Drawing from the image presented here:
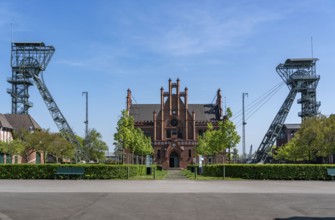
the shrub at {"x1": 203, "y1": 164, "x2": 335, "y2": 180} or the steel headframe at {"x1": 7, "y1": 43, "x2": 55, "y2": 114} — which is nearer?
the shrub at {"x1": 203, "y1": 164, "x2": 335, "y2": 180}

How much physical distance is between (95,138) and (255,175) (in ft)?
222

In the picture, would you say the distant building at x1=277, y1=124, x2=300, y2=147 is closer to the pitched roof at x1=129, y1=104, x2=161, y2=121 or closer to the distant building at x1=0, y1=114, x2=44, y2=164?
the pitched roof at x1=129, y1=104, x2=161, y2=121

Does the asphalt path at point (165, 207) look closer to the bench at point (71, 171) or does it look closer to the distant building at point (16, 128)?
the bench at point (71, 171)

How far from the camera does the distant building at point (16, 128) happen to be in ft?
205

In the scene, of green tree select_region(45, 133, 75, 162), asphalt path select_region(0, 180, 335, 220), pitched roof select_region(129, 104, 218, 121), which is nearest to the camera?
asphalt path select_region(0, 180, 335, 220)

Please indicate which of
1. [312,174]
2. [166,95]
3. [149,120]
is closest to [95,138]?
[149,120]

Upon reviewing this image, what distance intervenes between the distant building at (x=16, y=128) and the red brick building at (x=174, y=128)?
27536mm

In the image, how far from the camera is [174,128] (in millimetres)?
96750

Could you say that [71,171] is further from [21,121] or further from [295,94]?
[295,94]

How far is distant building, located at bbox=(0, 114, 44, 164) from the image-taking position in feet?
205

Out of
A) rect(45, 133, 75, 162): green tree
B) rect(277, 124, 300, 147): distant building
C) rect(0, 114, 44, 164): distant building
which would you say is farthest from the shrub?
rect(277, 124, 300, 147): distant building

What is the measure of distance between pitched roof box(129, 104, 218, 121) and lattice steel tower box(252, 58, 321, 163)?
17625 mm

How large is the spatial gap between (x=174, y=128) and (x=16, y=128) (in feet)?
122

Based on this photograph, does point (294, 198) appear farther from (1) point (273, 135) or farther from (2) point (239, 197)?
(1) point (273, 135)
